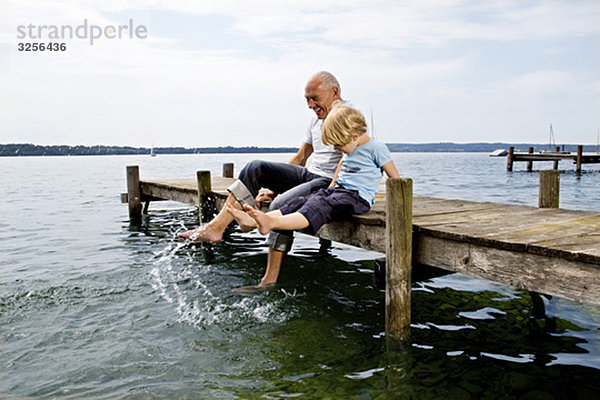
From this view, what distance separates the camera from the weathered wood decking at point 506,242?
10.2 feet

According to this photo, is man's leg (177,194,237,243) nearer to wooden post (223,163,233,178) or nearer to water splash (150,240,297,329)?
water splash (150,240,297,329)

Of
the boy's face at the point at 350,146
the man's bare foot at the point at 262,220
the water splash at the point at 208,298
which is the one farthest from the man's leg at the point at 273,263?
the boy's face at the point at 350,146

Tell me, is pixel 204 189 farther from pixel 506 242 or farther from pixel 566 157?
pixel 566 157

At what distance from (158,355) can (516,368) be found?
312 cm

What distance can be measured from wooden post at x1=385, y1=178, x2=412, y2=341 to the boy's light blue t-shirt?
30.5 inches

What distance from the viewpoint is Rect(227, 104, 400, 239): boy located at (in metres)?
4.47

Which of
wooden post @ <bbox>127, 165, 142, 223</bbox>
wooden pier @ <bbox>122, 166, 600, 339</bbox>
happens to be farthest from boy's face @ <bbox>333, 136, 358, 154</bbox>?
wooden post @ <bbox>127, 165, 142, 223</bbox>

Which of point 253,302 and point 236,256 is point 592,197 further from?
point 253,302

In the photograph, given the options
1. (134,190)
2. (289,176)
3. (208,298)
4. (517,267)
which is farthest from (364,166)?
(134,190)

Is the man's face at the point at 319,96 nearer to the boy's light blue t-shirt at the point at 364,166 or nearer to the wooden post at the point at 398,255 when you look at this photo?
the boy's light blue t-shirt at the point at 364,166

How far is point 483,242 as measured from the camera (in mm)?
3609

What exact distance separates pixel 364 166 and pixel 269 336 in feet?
6.21

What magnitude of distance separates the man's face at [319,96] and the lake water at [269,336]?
216 centimetres

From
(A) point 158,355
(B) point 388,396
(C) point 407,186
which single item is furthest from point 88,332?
(C) point 407,186
